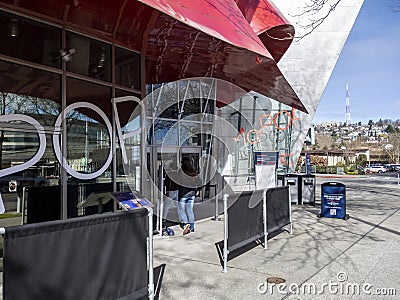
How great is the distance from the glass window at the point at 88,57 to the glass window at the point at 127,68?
11.3 inches

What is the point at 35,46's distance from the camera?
23.0 feet

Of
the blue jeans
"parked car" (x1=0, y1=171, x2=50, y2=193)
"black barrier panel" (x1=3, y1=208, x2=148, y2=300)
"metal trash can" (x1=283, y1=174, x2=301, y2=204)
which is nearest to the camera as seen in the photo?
"black barrier panel" (x1=3, y1=208, x2=148, y2=300)

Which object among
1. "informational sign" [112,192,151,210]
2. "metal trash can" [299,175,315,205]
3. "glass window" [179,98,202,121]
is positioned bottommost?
"metal trash can" [299,175,315,205]

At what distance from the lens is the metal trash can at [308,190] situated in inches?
571

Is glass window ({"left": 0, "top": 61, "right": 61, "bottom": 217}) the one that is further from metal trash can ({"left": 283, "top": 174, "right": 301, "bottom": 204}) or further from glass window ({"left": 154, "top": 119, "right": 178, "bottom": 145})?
metal trash can ({"left": 283, "top": 174, "right": 301, "bottom": 204})

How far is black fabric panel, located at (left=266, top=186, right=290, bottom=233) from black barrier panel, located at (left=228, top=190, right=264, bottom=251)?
517 millimetres

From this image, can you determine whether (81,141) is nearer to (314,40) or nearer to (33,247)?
(33,247)

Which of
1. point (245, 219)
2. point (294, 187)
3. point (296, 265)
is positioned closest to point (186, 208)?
point (245, 219)

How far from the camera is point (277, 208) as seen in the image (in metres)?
8.38

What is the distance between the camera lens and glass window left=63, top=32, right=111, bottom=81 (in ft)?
25.5

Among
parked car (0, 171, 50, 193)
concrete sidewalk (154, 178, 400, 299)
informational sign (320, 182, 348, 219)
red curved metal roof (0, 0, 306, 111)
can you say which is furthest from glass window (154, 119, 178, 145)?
parked car (0, 171, 50, 193)

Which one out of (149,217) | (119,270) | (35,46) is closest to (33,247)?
(119,270)

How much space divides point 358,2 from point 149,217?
26.0 m

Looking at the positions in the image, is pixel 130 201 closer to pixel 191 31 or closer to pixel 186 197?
pixel 186 197
